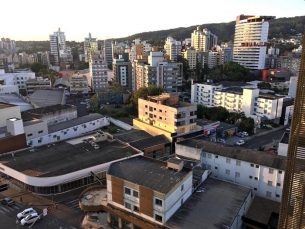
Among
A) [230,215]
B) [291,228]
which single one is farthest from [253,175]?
[291,228]

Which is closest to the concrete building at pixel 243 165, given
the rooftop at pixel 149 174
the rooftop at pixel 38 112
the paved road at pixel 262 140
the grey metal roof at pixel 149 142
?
the grey metal roof at pixel 149 142

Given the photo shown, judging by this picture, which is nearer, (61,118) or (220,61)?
(61,118)

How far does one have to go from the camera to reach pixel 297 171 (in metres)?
12.7

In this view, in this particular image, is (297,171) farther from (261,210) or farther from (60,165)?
(60,165)

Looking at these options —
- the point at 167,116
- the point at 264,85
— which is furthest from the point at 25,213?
the point at 264,85

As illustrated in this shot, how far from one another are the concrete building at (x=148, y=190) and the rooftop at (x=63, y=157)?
6.80 meters

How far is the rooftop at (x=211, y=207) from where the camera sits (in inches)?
699

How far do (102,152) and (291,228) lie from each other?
20.5 metres

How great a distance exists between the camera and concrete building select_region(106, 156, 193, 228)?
17.7m

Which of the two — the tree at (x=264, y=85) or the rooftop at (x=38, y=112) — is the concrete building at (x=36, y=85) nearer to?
the rooftop at (x=38, y=112)

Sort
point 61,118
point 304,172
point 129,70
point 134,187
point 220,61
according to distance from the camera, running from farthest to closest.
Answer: point 220,61 < point 129,70 < point 61,118 < point 134,187 < point 304,172

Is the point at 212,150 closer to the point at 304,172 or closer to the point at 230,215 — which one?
the point at 230,215

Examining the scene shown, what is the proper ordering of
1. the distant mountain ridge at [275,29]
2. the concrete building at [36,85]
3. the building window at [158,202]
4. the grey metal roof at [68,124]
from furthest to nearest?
Answer: the distant mountain ridge at [275,29]
the concrete building at [36,85]
the grey metal roof at [68,124]
the building window at [158,202]

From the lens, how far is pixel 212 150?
→ 26.9 m
